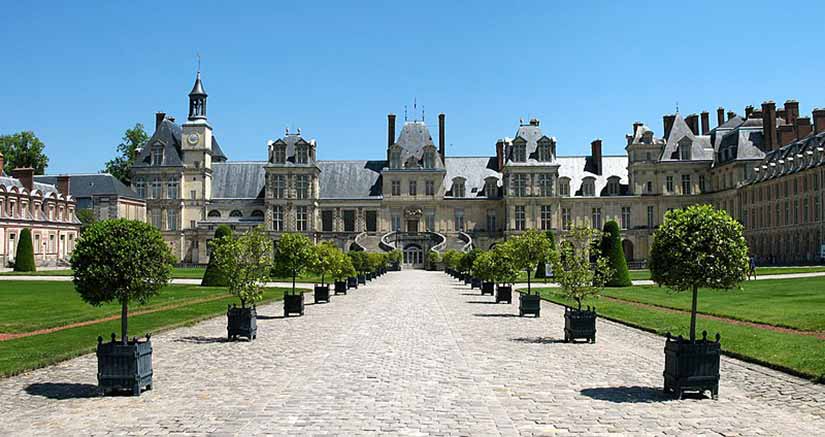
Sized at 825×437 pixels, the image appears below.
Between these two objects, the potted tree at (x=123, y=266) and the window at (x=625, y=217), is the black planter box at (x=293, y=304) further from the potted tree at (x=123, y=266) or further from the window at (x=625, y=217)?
the window at (x=625, y=217)

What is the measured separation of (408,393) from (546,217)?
209ft

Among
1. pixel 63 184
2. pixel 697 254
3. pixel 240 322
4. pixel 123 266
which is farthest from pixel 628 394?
pixel 63 184

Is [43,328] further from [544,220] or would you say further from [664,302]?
[544,220]

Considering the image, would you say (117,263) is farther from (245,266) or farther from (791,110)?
(791,110)

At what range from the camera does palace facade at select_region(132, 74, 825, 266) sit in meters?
71.4

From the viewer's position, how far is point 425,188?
243 feet

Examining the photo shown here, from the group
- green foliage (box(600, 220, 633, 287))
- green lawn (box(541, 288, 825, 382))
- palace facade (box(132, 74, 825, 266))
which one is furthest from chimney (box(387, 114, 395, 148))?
green lawn (box(541, 288, 825, 382))

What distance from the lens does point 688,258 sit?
10.9m

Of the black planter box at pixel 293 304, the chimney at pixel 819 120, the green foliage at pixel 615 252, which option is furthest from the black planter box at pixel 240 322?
the chimney at pixel 819 120

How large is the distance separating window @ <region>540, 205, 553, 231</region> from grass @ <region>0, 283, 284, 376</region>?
4914 cm

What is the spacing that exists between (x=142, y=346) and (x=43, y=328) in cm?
869

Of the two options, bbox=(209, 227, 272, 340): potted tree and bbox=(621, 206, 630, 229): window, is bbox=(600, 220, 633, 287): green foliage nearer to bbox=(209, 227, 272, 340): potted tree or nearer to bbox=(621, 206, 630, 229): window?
bbox=(209, 227, 272, 340): potted tree

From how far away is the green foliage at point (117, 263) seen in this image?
36.0 feet

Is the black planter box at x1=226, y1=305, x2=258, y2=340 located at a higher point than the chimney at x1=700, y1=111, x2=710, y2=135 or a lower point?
lower
